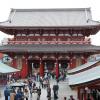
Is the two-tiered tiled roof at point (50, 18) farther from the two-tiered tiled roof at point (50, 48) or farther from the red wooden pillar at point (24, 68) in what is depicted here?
the red wooden pillar at point (24, 68)

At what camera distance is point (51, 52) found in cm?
5272

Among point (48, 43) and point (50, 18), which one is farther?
point (50, 18)

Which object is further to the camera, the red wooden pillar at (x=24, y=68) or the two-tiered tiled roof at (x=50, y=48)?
the red wooden pillar at (x=24, y=68)

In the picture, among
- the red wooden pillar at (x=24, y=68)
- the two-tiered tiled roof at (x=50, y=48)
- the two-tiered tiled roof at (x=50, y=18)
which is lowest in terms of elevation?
the red wooden pillar at (x=24, y=68)

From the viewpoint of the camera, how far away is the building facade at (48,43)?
5269cm

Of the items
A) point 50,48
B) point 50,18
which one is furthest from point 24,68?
point 50,18

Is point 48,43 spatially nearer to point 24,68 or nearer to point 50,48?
point 50,48

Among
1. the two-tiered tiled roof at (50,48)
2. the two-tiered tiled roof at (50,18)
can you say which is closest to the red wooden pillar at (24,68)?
the two-tiered tiled roof at (50,48)

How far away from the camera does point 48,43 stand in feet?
177

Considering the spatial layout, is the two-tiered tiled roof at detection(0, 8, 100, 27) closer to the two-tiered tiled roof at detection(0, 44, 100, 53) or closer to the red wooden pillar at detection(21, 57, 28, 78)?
the two-tiered tiled roof at detection(0, 44, 100, 53)

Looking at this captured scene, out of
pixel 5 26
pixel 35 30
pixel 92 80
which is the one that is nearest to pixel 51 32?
pixel 35 30

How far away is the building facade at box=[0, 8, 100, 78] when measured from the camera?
52.7m

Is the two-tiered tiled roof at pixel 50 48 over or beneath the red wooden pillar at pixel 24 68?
over

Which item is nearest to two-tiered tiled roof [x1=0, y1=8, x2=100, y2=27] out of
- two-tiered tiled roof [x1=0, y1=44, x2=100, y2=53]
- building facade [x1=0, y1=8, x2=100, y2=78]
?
building facade [x1=0, y1=8, x2=100, y2=78]
